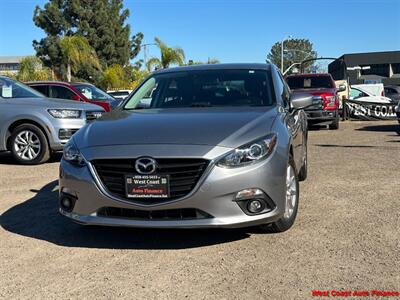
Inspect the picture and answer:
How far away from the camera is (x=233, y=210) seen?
3.99 m

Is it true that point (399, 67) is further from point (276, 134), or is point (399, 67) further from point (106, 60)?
point (276, 134)

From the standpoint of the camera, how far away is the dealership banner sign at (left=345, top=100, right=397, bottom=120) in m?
18.5

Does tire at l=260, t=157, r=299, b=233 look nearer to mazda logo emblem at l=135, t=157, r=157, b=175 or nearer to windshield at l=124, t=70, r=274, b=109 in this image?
windshield at l=124, t=70, r=274, b=109

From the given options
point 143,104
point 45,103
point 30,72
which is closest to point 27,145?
point 45,103

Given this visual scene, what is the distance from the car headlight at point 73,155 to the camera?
4.23 metres

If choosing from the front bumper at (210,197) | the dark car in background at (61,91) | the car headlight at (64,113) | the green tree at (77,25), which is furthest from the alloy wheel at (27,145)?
the green tree at (77,25)

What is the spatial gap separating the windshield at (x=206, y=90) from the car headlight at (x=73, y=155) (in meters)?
1.20

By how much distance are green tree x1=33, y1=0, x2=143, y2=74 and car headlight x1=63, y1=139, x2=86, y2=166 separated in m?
45.5

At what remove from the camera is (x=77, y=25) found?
161ft

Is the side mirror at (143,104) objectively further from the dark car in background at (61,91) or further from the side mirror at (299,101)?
the dark car in background at (61,91)

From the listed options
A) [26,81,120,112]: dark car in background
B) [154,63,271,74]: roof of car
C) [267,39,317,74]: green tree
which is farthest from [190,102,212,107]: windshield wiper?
[267,39,317,74]: green tree

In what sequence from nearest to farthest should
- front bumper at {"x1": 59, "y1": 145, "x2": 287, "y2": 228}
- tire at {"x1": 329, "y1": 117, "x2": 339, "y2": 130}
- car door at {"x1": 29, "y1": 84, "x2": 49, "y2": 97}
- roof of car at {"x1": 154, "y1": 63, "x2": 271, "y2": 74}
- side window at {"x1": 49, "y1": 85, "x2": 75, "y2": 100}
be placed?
front bumper at {"x1": 59, "y1": 145, "x2": 287, "y2": 228}, roof of car at {"x1": 154, "y1": 63, "x2": 271, "y2": 74}, car door at {"x1": 29, "y1": 84, "x2": 49, "y2": 97}, side window at {"x1": 49, "y1": 85, "x2": 75, "y2": 100}, tire at {"x1": 329, "y1": 117, "x2": 339, "y2": 130}

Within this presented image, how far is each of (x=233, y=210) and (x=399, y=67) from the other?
8360 centimetres

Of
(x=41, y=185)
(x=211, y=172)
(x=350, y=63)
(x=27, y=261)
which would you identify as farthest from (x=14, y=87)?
(x=350, y=63)
